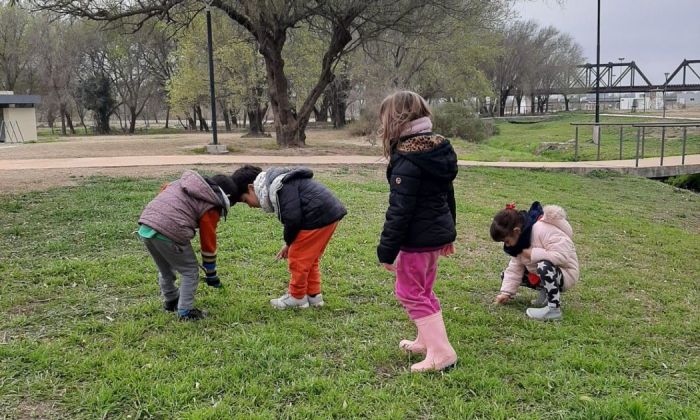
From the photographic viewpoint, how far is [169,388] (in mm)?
2871

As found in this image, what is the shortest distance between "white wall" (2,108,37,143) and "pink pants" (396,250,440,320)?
25657 millimetres

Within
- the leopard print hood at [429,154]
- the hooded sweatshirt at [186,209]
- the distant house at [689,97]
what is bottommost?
the hooded sweatshirt at [186,209]

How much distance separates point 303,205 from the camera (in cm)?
379

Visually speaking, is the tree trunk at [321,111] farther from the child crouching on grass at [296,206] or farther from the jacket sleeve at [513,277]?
the child crouching on grass at [296,206]

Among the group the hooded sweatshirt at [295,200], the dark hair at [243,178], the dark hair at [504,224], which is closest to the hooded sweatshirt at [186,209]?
the dark hair at [243,178]

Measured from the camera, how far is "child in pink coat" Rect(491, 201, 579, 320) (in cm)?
405

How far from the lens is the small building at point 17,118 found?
24.4 metres

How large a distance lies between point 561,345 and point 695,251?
414 cm

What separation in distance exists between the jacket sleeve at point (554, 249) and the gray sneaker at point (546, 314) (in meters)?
0.32

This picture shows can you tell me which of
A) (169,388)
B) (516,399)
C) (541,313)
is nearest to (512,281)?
(541,313)

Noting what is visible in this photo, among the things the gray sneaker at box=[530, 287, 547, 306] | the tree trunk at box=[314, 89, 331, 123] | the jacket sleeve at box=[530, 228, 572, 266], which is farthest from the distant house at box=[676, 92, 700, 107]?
the jacket sleeve at box=[530, 228, 572, 266]

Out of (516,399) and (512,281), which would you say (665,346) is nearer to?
(512,281)

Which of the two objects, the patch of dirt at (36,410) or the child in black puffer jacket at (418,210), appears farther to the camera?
the child in black puffer jacket at (418,210)

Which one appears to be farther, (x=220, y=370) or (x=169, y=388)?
(x=220, y=370)
